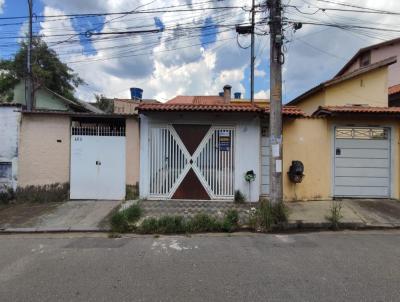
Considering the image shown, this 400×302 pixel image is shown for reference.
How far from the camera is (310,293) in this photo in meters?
4.14

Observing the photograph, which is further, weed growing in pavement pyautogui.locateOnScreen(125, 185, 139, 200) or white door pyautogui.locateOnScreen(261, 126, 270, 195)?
white door pyautogui.locateOnScreen(261, 126, 270, 195)

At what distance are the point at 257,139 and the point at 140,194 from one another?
3974mm

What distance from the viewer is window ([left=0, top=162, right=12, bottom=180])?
10.3 meters

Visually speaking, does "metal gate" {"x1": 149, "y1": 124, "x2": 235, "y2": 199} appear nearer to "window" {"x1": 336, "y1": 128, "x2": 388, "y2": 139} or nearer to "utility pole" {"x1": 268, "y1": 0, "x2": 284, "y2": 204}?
"utility pole" {"x1": 268, "y1": 0, "x2": 284, "y2": 204}

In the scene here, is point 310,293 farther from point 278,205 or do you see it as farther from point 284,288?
point 278,205

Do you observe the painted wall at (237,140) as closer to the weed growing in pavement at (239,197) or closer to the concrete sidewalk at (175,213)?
the weed growing in pavement at (239,197)

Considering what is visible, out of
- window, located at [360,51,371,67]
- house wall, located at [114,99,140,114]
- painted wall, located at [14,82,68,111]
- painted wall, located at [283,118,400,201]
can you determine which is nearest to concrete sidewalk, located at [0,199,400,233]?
painted wall, located at [283,118,400,201]

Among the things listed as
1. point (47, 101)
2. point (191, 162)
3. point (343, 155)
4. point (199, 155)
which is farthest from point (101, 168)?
point (47, 101)

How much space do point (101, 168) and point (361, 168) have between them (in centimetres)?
807

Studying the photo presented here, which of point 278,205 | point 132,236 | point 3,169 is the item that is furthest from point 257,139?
point 3,169

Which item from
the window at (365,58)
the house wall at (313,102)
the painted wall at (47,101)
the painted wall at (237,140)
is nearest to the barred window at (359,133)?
the painted wall at (237,140)

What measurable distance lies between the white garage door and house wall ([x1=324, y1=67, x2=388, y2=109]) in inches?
156

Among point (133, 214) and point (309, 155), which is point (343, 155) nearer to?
point (309, 155)

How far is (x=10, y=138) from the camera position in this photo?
10281 millimetres
